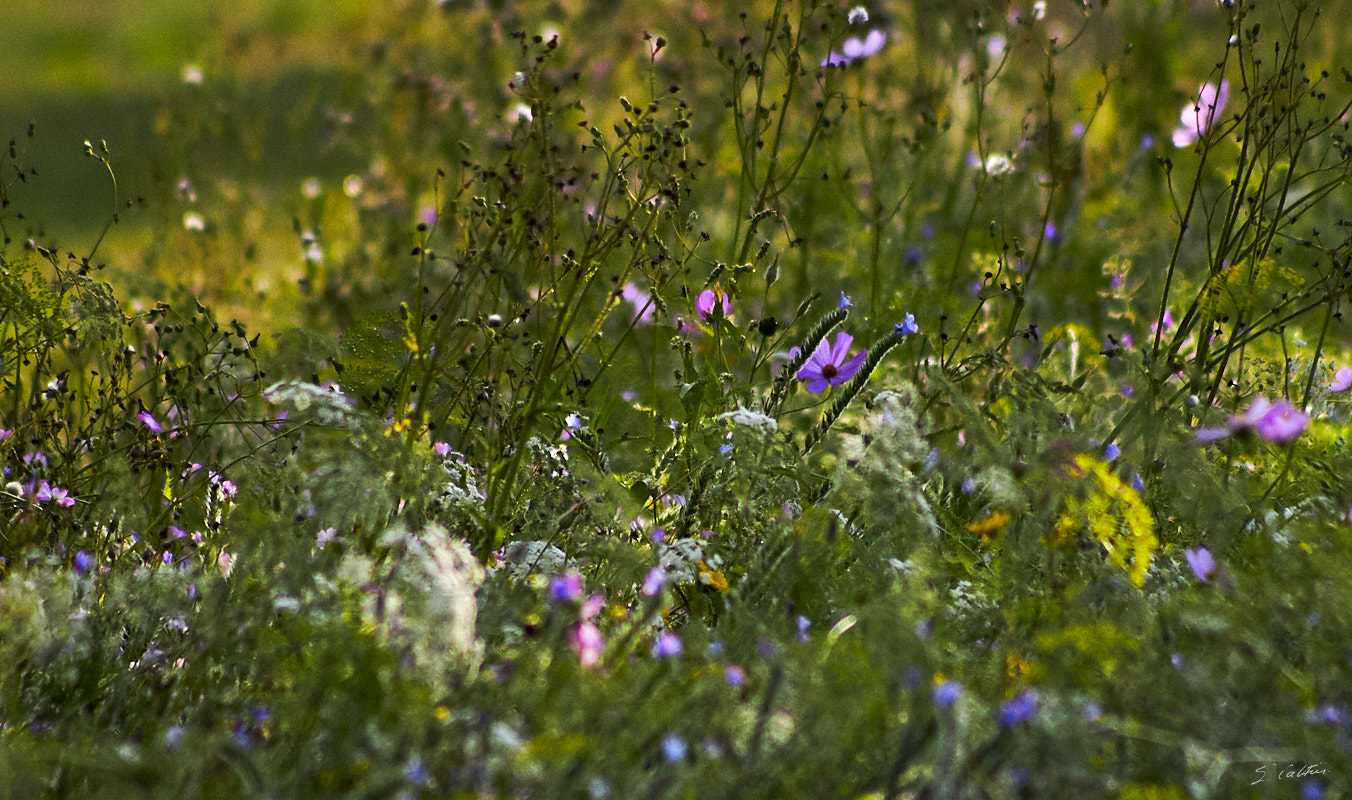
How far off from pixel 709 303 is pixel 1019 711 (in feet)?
4.01

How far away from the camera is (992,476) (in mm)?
1686

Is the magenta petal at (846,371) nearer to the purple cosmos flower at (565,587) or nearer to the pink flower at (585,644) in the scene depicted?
the purple cosmos flower at (565,587)

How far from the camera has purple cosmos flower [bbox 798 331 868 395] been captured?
217 cm

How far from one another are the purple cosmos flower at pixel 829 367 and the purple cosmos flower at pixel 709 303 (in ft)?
0.62

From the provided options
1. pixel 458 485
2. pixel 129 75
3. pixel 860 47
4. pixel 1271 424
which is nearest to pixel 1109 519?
pixel 1271 424

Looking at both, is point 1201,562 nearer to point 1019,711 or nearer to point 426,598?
point 1019,711

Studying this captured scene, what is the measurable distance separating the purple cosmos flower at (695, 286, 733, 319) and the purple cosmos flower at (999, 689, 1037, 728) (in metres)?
1.05

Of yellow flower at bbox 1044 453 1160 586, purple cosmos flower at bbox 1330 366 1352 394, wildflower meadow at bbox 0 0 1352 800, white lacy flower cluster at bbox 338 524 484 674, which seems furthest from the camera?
purple cosmos flower at bbox 1330 366 1352 394

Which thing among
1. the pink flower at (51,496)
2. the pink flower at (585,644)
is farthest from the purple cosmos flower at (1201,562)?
the pink flower at (51,496)

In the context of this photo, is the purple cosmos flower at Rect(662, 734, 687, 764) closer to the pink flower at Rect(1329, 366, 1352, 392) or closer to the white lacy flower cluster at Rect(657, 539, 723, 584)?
the white lacy flower cluster at Rect(657, 539, 723, 584)

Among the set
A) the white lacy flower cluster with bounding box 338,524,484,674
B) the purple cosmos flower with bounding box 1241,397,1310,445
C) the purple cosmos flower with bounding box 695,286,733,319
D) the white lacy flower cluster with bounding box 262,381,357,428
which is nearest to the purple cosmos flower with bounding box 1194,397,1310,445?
the purple cosmos flower with bounding box 1241,397,1310,445

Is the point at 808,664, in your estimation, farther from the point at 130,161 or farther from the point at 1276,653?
the point at 130,161

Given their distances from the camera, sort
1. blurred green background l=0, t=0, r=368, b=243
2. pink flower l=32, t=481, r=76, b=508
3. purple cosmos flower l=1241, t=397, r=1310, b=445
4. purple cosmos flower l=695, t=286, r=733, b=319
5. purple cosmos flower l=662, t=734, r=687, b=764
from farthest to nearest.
A: blurred green background l=0, t=0, r=368, b=243 < purple cosmos flower l=695, t=286, r=733, b=319 < pink flower l=32, t=481, r=76, b=508 < purple cosmos flower l=1241, t=397, r=1310, b=445 < purple cosmos flower l=662, t=734, r=687, b=764

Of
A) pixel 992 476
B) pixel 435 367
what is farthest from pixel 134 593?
pixel 992 476
